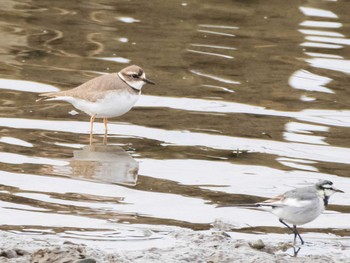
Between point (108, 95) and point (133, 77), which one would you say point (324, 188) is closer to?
point (108, 95)

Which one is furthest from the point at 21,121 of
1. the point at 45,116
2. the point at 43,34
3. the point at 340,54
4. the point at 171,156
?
the point at 340,54

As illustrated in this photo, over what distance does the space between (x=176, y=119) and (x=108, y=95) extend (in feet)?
4.07

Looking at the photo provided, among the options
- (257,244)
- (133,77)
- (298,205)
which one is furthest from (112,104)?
(257,244)

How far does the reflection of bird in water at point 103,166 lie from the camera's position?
11789mm

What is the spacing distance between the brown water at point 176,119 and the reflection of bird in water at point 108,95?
0.42m

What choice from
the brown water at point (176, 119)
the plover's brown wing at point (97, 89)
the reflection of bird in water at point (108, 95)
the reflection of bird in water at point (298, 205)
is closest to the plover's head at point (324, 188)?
the reflection of bird in water at point (298, 205)

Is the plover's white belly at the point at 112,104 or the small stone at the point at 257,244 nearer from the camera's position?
the small stone at the point at 257,244

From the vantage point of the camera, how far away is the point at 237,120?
14094 mm

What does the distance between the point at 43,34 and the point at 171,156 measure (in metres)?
5.87

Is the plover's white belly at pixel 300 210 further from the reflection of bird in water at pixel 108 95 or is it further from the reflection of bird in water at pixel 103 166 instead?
the reflection of bird in water at pixel 108 95

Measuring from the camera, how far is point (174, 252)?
29.5 ft

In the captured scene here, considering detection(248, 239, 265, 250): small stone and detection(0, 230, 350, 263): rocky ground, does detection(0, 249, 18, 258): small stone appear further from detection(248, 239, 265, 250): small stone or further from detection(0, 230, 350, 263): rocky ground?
detection(248, 239, 265, 250): small stone

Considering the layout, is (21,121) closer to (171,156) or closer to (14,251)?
(171,156)

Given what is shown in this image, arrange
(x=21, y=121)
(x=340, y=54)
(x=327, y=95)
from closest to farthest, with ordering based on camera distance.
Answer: (x=21, y=121) < (x=327, y=95) < (x=340, y=54)
